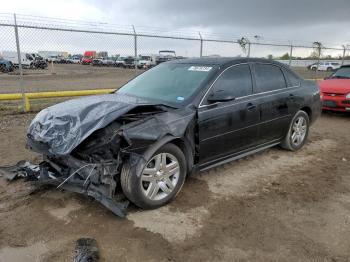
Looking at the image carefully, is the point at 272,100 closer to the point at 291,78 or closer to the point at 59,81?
the point at 291,78

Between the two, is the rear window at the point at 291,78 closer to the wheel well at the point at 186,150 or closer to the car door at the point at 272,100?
the car door at the point at 272,100

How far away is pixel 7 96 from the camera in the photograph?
354 inches

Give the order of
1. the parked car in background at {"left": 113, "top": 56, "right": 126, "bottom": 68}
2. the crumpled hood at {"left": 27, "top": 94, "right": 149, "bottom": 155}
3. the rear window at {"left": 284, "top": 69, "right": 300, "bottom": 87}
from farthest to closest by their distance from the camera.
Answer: the parked car in background at {"left": 113, "top": 56, "right": 126, "bottom": 68} → the rear window at {"left": 284, "top": 69, "right": 300, "bottom": 87} → the crumpled hood at {"left": 27, "top": 94, "right": 149, "bottom": 155}

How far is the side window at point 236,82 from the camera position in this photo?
465 centimetres

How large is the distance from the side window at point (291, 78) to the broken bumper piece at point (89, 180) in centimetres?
362

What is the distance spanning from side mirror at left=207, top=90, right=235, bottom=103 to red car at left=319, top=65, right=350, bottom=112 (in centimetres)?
573

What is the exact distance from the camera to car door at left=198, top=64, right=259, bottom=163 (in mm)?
4363

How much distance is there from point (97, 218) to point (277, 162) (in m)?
3.21

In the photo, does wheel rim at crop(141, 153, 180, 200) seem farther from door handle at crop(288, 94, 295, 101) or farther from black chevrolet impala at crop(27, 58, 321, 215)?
door handle at crop(288, 94, 295, 101)

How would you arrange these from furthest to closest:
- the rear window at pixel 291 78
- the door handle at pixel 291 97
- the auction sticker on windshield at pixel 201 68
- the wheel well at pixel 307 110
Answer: the wheel well at pixel 307 110
the rear window at pixel 291 78
the door handle at pixel 291 97
the auction sticker on windshield at pixel 201 68

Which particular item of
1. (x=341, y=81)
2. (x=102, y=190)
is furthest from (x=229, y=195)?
(x=341, y=81)

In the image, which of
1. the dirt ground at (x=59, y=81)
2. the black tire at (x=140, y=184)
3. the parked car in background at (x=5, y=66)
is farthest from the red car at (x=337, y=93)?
the parked car in background at (x=5, y=66)

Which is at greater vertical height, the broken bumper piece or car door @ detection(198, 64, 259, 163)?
car door @ detection(198, 64, 259, 163)

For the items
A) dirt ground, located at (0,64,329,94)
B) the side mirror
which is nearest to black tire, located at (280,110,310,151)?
the side mirror
